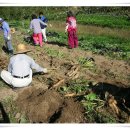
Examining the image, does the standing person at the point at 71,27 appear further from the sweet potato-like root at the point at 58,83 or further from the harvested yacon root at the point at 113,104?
the harvested yacon root at the point at 113,104

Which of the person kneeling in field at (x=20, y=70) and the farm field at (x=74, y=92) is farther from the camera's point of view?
the person kneeling in field at (x=20, y=70)

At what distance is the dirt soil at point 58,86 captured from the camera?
6.08 metres

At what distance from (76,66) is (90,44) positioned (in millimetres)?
3608

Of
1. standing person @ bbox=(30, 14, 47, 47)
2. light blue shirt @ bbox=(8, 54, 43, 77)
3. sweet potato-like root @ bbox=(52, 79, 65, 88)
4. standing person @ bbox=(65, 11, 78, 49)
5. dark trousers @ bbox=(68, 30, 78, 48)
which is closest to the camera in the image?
light blue shirt @ bbox=(8, 54, 43, 77)

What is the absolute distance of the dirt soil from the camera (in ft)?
20.0

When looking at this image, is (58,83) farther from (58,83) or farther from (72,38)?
(72,38)

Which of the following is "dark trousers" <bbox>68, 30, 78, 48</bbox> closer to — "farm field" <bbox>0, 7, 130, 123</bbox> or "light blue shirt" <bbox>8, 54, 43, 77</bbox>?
"farm field" <bbox>0, 7, 130, 123</bbox>

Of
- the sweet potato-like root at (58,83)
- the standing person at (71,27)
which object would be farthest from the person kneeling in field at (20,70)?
the standing person at (71,27)

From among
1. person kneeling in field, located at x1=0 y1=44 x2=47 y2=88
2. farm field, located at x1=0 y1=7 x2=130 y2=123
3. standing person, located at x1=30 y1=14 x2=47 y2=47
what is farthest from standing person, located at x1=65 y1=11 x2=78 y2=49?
person kneeling in field, located at x1=0 y1=44 x2=47 y2=88

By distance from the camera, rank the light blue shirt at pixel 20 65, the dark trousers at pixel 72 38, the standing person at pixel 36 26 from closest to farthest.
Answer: the light blue shirt at pixel 20 65 < the dark trousers at pixel 72 38 < the standing person at pixel 36 26

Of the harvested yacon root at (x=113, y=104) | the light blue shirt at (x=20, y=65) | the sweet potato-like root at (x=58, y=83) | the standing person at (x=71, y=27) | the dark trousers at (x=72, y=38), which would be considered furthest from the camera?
the dark trousers at (x=72, y=38)

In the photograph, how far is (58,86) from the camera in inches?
284
